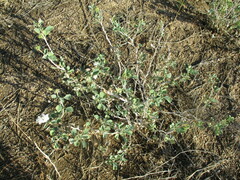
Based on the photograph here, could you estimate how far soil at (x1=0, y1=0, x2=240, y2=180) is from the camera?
6.36 feet

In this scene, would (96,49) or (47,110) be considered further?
(96,49)

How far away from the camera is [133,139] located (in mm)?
2064

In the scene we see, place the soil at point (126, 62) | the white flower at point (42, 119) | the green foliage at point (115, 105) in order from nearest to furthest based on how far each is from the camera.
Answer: the green foliage at point (115, 105)
the soil at point (126, 62)
the white flower at point (42, 119)

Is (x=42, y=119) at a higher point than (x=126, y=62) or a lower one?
lower

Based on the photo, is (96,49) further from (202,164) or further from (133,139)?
(202,164)

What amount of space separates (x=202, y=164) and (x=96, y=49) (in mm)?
1681

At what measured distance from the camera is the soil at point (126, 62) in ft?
6.36

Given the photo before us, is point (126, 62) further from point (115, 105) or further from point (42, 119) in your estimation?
point (42, 119)

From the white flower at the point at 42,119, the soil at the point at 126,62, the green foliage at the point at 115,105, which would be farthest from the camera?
the white flower at the point at 42,119

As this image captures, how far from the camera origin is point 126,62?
250 cm

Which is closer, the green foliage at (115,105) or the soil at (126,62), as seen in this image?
the green foliage at (115,105)

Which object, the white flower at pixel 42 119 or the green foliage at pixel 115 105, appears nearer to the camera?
the green foliage at pixel 115 105

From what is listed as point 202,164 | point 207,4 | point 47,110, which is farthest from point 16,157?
point 207,4

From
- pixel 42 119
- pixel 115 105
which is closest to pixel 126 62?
pixel 115 105
